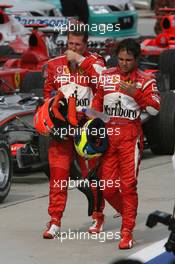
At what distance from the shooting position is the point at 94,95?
9.02m

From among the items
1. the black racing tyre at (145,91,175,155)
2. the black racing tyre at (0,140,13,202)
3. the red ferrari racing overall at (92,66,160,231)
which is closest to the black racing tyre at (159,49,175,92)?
the black racing tyre at (145,91,175,155)

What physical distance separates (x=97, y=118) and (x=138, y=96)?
1.12ft

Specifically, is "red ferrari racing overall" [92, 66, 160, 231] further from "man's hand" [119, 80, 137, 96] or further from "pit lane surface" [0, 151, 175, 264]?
"pit lane surface" [0, 151, 175, 264]

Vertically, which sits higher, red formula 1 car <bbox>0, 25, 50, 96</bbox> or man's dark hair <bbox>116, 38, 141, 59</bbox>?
man's dark hair <bbox>116, 38, 141, 59</bbox>

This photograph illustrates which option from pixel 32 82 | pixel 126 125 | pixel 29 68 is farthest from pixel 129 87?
pixel 29 68

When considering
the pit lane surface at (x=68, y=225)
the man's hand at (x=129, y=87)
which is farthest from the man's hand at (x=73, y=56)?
the pit lane surface at (x=68, y=225)

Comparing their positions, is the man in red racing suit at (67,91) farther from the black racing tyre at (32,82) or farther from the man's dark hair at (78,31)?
the black racing tyre at (32,82)

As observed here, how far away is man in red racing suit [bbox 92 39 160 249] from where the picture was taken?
342 inches

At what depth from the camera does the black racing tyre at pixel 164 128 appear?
13578 millimetres

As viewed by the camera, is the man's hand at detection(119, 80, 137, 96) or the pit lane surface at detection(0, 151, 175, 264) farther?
the man's hand at detection(119, 80, 137, 96)

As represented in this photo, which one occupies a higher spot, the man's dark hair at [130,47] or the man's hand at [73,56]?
the man's dark hair at [130,47]

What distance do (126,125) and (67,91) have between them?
0.59 m

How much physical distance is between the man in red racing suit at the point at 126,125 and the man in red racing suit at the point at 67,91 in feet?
0.93

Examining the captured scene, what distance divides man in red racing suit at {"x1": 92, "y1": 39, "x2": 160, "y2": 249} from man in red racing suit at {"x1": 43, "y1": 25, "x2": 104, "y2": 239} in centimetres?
28
